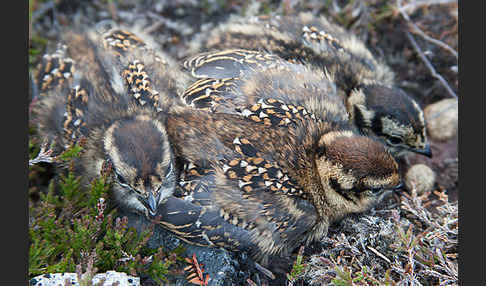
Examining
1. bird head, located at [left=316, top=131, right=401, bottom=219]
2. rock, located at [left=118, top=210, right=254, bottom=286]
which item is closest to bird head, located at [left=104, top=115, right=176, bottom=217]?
rock, located at [left=118, top=210, right=254, bottom=286]

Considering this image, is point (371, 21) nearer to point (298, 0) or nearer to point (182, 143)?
point (298, 0)

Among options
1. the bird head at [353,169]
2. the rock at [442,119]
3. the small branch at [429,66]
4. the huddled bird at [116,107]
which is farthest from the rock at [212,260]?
the small branch at [429,66]

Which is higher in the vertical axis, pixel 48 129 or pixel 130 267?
pixel 48 129

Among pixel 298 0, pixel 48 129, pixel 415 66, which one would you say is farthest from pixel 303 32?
pixel 48 129

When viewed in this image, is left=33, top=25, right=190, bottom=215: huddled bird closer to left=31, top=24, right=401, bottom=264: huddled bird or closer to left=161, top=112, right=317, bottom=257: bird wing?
left=31, top=24, right=401, bottom=264: huddled bird

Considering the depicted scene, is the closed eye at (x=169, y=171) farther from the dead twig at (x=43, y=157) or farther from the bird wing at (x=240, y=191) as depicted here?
the dead twig at (x=43, y=157)

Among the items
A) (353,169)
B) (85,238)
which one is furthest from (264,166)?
(85,238)

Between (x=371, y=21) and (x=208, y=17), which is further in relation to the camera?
(x=208, y=17)
